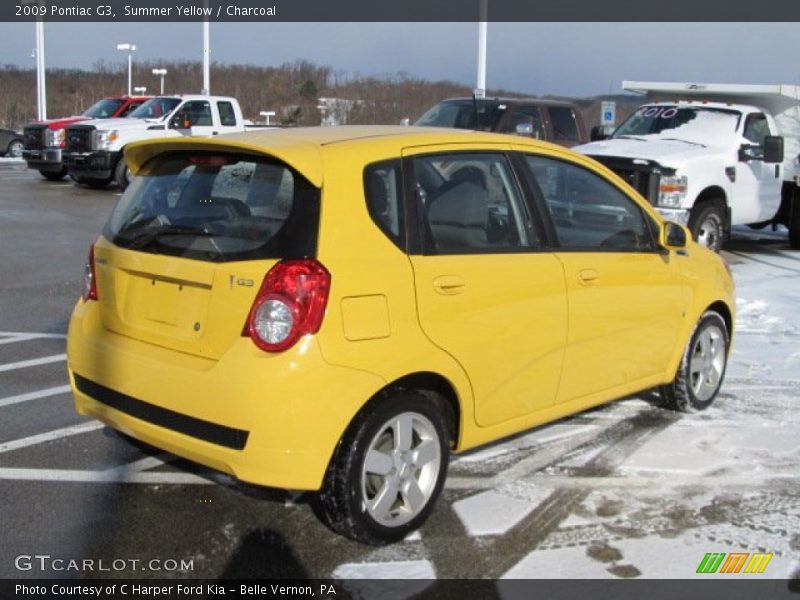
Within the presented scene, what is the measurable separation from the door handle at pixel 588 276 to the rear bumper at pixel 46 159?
19.7m

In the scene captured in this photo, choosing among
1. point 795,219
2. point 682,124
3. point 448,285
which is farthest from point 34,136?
point 448,285

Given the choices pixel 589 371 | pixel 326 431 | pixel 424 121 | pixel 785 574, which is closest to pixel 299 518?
pixel 326 431

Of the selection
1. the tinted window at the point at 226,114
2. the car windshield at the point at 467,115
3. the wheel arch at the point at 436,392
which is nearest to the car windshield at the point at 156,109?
the tinted window at the point at 226,114

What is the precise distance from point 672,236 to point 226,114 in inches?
688

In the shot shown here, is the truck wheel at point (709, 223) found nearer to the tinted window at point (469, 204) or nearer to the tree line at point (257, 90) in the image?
the tinted window at point (469, 204)

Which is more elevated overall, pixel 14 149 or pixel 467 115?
pixel 467 115

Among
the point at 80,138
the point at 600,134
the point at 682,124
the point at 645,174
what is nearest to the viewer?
the point at 645,174

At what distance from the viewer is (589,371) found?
→ 505 cm

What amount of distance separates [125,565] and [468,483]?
1751mm

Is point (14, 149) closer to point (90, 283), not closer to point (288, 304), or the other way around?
point (90, 283)

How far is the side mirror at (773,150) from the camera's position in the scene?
12.3m

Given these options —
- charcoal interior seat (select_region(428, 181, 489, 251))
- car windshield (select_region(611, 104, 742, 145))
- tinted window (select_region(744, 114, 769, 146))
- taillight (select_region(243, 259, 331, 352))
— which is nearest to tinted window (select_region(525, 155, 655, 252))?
charcoal interior seat (select_region(428, 181, 489, 251))

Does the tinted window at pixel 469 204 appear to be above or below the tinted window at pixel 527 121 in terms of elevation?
below

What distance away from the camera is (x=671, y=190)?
1139 centimetres
